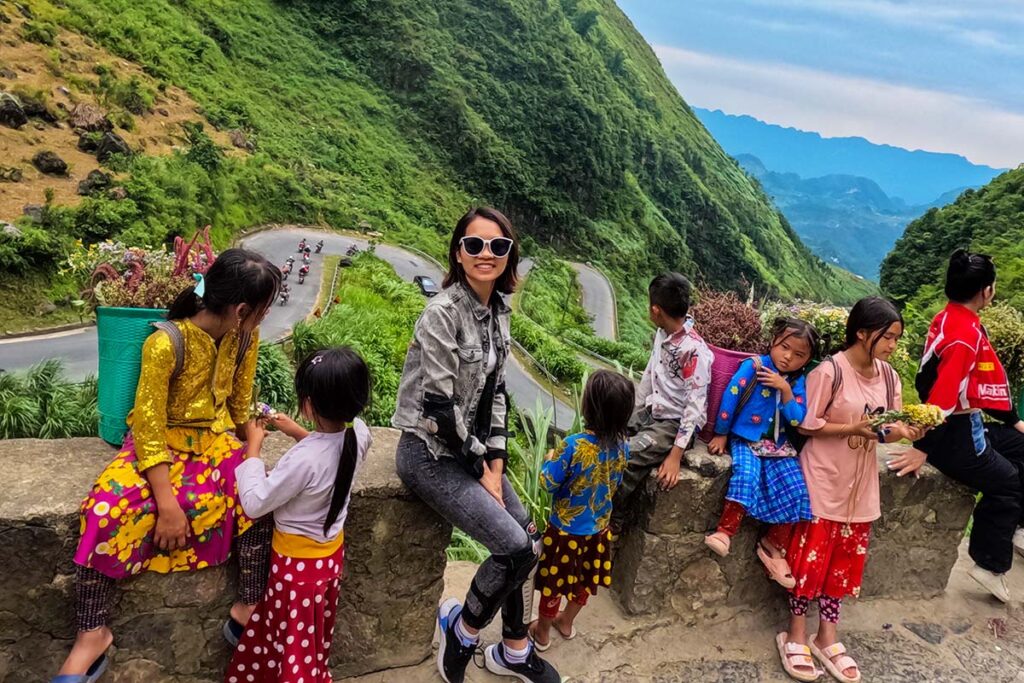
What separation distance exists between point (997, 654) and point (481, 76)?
235 feet

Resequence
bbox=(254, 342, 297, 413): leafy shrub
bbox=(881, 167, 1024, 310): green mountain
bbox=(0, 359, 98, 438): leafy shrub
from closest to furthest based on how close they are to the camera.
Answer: bbox=(0, 359, 98, 438): leafy shrub < bbox=(254, 342, 297, 413): leafy shrub < bbox=(881, 167, 1024, 310): green mountain

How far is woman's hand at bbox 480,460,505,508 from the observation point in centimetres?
221

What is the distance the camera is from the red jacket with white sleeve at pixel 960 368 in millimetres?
2848

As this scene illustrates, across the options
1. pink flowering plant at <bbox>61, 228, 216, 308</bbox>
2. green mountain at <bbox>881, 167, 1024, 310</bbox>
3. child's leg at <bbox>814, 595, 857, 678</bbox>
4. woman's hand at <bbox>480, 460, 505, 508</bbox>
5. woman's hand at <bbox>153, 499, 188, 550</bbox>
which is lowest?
child's leg at <bbox>814, 595, 857, 678</bbox>

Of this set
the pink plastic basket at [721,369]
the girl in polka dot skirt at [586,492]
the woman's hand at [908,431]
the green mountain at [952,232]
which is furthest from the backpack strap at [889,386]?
the green mountain at [952,232]

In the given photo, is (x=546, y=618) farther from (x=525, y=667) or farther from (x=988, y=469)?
(x=988, y=469)

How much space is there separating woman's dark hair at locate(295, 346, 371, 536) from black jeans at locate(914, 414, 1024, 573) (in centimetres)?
272

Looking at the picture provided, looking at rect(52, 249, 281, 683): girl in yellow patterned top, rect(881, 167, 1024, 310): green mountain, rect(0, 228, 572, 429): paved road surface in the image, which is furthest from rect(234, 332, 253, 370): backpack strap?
rect(881, 167, 1024, 310): green mountain

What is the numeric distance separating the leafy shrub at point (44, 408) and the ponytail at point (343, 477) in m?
6.46

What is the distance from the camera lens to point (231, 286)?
6.09ft

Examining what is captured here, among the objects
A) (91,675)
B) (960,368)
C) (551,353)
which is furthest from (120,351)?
(551,353)

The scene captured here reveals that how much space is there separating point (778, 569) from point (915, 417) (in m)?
0.84

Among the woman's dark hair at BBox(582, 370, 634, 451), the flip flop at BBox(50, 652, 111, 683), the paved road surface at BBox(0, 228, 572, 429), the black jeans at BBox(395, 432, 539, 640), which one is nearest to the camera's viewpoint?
the flip flop at BBox(50, 652, 111, 683)

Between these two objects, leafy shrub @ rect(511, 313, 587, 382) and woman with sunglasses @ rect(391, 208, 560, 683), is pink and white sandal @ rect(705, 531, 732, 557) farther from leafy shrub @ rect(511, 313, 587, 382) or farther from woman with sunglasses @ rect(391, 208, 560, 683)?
leafy shrub @ rect(511, 313, 587, 382)
